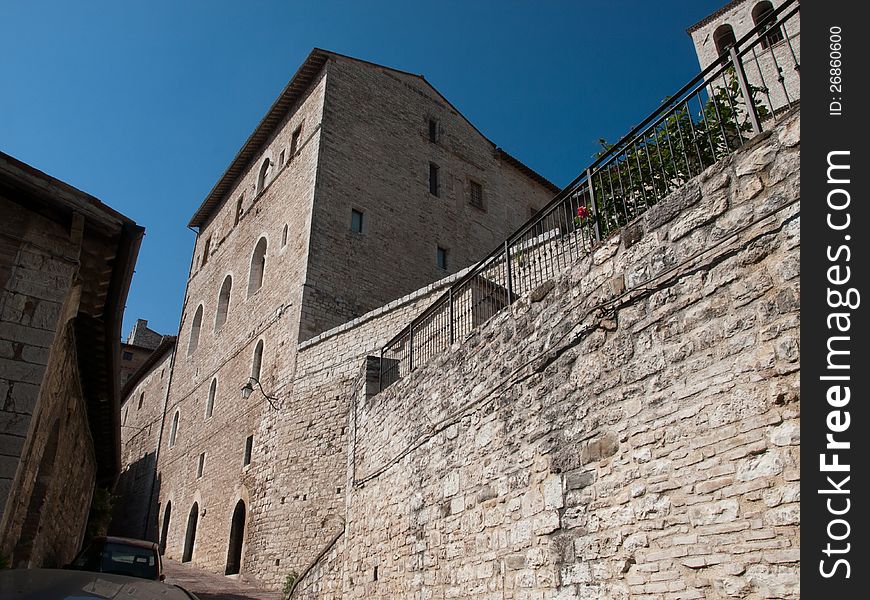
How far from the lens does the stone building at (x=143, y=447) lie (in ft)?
77.9

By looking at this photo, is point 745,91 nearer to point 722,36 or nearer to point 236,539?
point 722,36

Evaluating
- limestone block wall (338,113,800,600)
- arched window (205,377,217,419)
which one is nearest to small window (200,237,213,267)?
arched window (205,377,217,419)

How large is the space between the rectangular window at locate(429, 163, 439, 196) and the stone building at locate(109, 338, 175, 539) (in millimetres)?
13364

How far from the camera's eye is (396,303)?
13633 mm

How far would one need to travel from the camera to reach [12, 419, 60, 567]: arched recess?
7.41m

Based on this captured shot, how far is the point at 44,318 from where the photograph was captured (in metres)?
5.95

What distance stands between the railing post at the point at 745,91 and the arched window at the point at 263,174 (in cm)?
1972

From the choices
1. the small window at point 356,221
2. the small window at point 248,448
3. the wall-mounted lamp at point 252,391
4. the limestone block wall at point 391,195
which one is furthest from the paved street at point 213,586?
the small window at point 356,221

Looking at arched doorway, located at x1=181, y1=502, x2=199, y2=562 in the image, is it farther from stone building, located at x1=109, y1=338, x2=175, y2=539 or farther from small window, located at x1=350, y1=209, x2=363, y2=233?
small window, located at x1=350, y1=209, x2=363, y2=233

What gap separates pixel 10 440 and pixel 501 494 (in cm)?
436

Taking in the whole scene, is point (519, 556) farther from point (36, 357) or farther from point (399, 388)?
point (36, 357)

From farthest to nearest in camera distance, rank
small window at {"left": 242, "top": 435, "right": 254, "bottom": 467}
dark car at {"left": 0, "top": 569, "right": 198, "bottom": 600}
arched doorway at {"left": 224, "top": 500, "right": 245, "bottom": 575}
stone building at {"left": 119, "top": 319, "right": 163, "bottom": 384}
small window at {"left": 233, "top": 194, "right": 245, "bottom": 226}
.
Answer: stone building at {"left": 119, "top": 319, "right": 163, "bottom": 384} < small window at {"left": 233, "top": 194, "right": 245, "bottom": 226} < small window at {"left": 242, "top": 435, "right": 254, "bottom": 467} < arched doorway at {"left": 224, "top": 500, "right": 245, "bottom": 575} < dark car at {"left": 0, "top": 569, "right": 198, "bottom": 600}

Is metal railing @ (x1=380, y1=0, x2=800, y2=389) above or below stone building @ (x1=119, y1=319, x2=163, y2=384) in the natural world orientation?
below

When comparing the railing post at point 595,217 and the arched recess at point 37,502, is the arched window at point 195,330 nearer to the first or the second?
the arched recess at point 37,502
